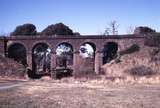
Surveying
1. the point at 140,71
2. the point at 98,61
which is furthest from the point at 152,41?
the point at 140,71

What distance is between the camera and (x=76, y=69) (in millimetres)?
47969

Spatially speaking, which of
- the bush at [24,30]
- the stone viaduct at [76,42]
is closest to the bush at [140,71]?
the stone viaduct at [76,42]

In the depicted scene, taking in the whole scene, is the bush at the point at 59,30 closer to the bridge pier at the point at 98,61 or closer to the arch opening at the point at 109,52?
the arch opening at the point at 109,52

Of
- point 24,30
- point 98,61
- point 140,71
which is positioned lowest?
point 140,71

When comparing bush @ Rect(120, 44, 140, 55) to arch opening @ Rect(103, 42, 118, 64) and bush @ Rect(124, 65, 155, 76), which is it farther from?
bush @ Rect(124, 65, 155, 76)

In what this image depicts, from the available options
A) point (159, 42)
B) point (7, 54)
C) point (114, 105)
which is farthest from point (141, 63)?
point (114, 105)

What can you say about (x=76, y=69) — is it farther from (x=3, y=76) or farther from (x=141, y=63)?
(x=3, y=76)

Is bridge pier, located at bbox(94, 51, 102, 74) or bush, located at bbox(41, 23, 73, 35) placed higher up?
bush, located at bbox(41, 23, 73, 35)

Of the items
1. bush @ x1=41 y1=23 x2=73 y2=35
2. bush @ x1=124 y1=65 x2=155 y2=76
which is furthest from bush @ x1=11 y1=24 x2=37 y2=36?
bush @ x1=124 y1=65 x2=155 y2=76

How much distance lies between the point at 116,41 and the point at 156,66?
10.6m

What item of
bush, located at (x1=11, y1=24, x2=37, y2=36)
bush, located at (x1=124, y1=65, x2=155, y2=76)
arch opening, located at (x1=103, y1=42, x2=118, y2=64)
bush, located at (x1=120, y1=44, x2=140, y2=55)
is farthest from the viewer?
bush, located at (x1=11, y1=24, x2=37, y2=36)

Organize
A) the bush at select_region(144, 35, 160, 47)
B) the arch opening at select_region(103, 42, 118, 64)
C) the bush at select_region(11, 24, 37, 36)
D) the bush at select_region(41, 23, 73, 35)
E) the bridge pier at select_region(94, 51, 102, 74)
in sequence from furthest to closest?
1. the bush at select_region(11, 24, 37, 36)
2. the bush at select_region(41, 23, 73, 35)
3. the arch opening at select_region(103, 42, 118, 64)
4. the bridge pier at select_region(94, 51, 102, 74)
5. the bush at select_region(144, 35, 160, 47)

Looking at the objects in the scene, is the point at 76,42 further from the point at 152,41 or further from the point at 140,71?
the point at 140,71

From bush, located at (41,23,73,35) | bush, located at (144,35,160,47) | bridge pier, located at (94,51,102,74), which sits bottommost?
bridge pier, located at (94,51,102,74)
